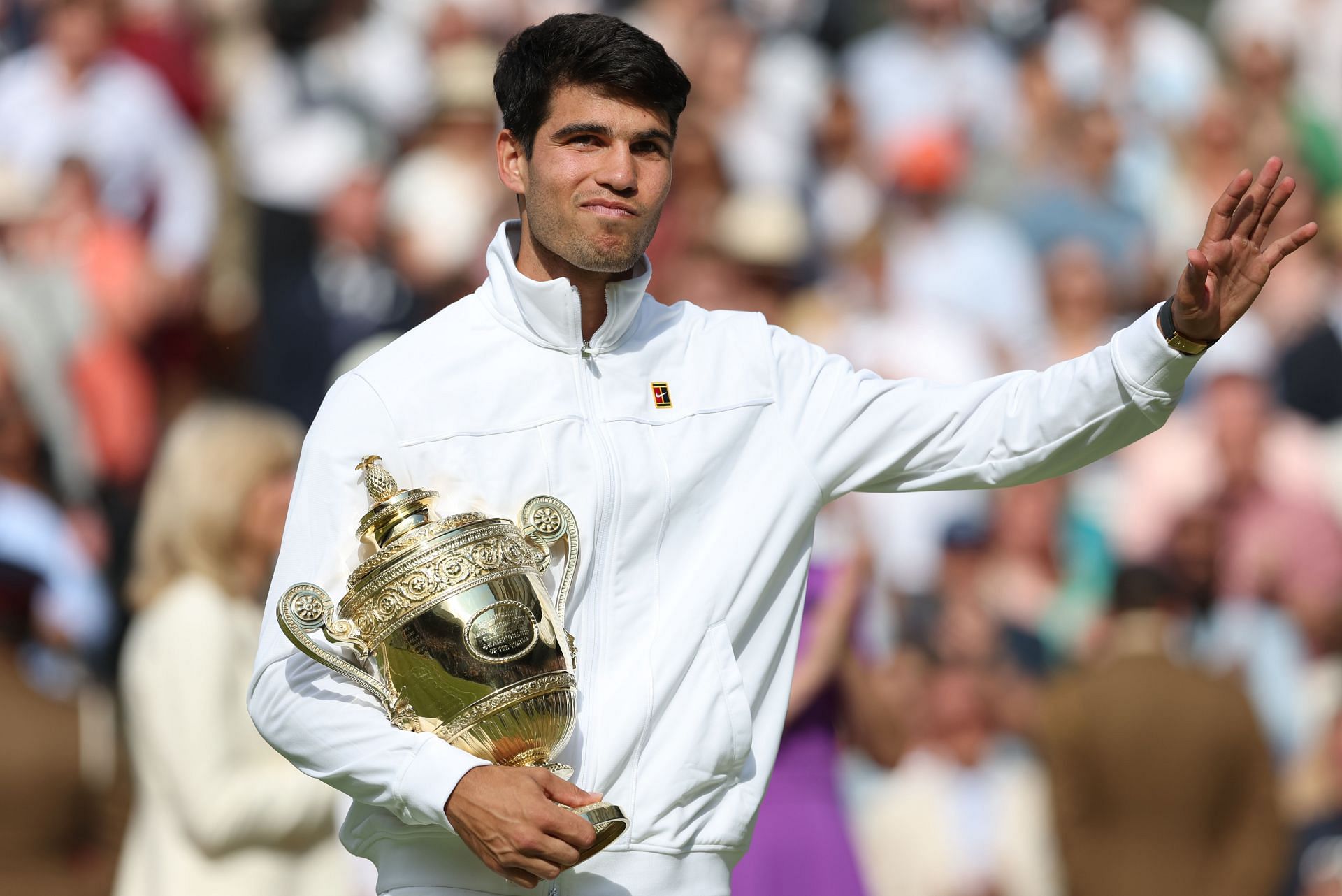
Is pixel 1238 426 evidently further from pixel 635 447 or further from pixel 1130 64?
pixel 635 447

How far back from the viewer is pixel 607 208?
3.88m

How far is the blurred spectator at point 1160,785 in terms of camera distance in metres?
7.59

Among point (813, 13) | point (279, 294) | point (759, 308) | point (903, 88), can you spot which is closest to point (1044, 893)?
point (759, 308)

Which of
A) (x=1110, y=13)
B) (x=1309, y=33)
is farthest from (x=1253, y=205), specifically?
(x=1309, y=33)

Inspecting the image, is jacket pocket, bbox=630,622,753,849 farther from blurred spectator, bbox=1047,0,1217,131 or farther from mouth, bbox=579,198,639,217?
blurred spectator, bbox=1047,0,1217,131

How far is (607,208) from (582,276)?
0.60 ft

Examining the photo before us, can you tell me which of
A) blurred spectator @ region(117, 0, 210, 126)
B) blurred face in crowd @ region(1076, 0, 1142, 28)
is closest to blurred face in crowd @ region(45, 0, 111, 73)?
blurred spectator @ region(117, 0, 210, 126)

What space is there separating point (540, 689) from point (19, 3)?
28.6 ft

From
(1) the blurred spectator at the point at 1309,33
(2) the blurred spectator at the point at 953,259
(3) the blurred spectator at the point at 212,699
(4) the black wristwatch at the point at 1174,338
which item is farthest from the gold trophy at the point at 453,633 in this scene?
(1) the blurred spectator at the point at 1309,33

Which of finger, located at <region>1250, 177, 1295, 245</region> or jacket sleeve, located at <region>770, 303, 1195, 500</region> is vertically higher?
finger, located at <region>1250, 177, 1295, 245</region>

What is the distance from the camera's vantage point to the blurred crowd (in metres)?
6.51

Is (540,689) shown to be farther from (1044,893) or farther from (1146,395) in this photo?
(1044,893)

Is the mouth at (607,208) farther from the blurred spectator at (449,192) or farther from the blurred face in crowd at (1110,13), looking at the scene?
the blurred face in crowd at (1110,13)

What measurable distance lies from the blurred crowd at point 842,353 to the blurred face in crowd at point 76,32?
0.02m
